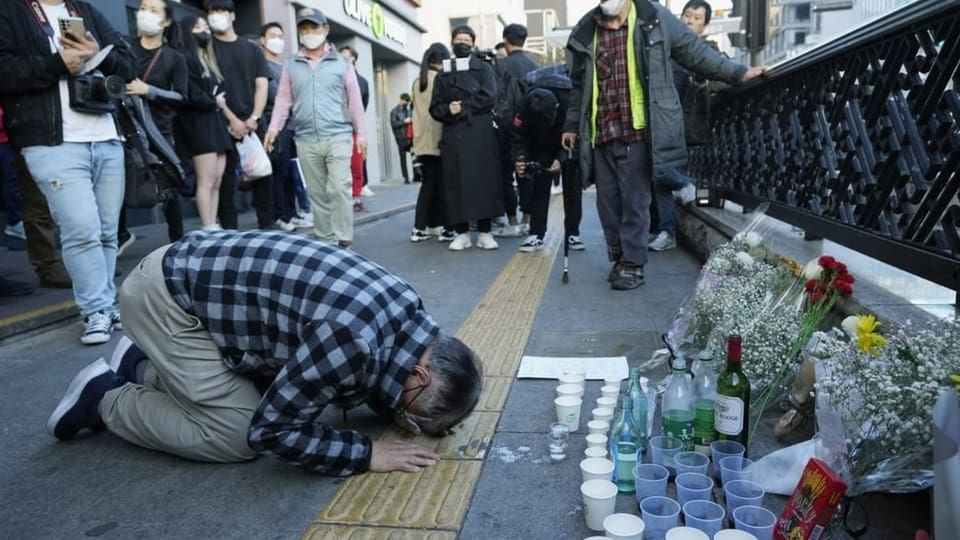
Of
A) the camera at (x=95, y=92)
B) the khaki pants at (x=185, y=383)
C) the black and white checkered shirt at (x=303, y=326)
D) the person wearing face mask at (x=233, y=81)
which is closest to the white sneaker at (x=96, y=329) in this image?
the camera at (x=95, y=92)

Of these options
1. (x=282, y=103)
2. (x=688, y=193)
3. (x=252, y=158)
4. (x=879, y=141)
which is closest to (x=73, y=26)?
(x=282, y=103)

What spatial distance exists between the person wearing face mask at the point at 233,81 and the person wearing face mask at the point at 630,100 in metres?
2.83

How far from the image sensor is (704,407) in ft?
7.63

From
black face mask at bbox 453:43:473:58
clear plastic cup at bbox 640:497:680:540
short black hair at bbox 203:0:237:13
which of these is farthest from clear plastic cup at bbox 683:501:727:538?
short black hair at bbox 203:0:237:13

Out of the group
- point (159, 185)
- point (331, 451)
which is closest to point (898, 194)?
point (331, 451)

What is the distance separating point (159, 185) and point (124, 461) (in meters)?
2.57

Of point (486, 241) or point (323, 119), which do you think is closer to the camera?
point (323, 119)

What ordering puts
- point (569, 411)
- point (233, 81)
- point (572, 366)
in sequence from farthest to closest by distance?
point (233, 81) < point (572, 366) < point (569, 411)

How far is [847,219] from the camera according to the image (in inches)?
127

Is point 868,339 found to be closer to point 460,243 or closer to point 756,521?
point 756,521

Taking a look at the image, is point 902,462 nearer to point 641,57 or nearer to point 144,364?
point 144,364

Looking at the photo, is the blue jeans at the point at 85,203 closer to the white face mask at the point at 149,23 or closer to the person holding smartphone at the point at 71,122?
the person holding smartphone at the point at 71,122

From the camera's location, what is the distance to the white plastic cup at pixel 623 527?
5.72 feet

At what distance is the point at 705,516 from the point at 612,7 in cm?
348
